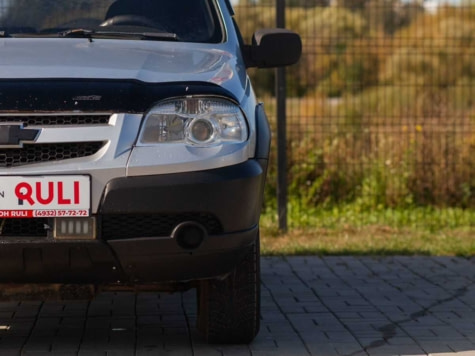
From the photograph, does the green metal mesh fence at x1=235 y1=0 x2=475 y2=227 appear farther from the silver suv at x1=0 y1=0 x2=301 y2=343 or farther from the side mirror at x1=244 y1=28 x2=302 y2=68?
the silver suv at x1=0 y1=0 x2=301 y2=343

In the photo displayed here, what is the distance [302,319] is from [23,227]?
196 centimetres

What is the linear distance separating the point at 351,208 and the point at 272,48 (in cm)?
513

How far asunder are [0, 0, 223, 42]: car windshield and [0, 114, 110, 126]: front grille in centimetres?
102

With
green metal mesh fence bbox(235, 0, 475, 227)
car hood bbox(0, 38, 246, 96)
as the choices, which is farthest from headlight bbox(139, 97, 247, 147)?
green metal mesh fence bbox(235, 0, 475, 227)

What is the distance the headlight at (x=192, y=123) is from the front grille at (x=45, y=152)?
0.73ft

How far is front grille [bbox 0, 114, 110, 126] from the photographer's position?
451 cm

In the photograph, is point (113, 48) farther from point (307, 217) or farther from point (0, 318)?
point (307, 217)

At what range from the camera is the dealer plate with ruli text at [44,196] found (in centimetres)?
440

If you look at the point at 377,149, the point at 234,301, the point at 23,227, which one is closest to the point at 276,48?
the point at 234,301

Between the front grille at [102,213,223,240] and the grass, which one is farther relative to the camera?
the grass

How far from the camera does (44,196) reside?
4414 millimetres

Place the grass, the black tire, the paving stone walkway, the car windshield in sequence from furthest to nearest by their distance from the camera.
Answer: the grass, the car windshield, the paving stone walkway, the black tire

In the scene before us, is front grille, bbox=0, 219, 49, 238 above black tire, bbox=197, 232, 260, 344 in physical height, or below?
above

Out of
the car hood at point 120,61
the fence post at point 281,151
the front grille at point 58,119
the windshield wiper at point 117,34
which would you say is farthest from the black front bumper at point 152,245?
the fence post at point 281,151
